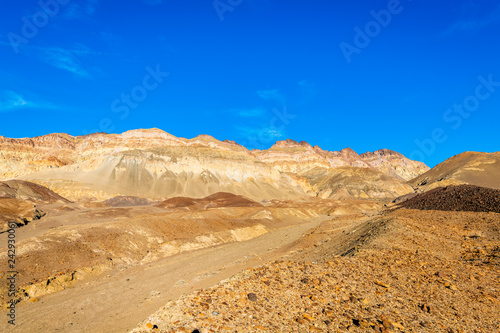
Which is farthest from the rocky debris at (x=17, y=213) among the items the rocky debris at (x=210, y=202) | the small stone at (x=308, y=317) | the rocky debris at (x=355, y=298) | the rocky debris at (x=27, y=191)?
the small stone at (x=308, y=317)

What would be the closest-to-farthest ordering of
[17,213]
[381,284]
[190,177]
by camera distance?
[381,284]
[17,213]
[190,177]

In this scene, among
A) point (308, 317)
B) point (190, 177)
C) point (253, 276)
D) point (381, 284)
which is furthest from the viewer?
point (190, 177)

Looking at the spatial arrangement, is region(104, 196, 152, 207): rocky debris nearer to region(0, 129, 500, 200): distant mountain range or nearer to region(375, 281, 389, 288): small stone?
region(0, 129, 500, 200): distant mountain range

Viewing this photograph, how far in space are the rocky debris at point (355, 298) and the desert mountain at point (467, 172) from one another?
129 metres

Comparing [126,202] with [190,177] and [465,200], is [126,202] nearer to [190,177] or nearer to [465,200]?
[190,177]

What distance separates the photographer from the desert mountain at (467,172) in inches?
5022

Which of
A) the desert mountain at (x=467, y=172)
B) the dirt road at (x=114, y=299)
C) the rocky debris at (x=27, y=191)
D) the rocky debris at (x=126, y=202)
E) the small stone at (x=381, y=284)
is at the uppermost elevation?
the rocky debris at (x=27, y=191)

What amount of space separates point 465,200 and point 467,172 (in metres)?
133

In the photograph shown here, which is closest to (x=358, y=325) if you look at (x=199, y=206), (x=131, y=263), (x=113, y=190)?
(x=131, y=263)

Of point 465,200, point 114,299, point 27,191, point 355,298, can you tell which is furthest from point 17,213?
point 465,200

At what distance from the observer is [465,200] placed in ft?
106

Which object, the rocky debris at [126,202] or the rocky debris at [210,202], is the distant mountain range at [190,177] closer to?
the rocky debris at [126,202]

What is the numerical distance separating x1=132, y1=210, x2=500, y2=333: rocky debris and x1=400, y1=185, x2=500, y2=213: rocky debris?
18998 millimetres

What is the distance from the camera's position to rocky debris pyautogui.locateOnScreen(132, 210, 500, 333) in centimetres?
791
